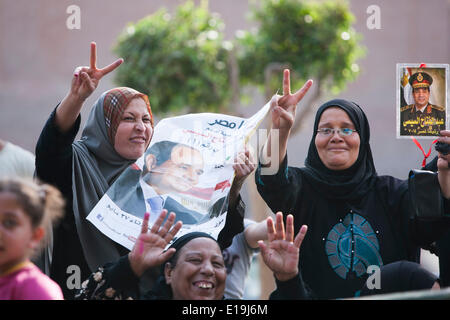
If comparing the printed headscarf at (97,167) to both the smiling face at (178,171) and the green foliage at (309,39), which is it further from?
the green foliage at (309,39)

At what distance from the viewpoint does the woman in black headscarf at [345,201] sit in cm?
272

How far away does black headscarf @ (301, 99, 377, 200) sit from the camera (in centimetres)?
287

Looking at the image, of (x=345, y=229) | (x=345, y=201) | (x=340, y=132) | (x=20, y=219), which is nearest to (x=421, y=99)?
(x=340, y=132)

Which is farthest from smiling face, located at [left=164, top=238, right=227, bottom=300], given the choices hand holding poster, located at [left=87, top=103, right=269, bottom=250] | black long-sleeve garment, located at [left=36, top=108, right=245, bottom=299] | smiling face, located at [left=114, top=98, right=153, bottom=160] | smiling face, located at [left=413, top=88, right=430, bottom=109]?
smiling face, located at [left=413, top=88, right=430, bottom=109]

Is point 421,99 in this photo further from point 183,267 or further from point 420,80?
point 183,267

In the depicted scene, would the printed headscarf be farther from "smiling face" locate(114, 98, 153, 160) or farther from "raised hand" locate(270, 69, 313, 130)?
"raised hand" locate(270, 69, 313, 130)

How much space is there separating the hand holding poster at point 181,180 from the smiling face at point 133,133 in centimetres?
5

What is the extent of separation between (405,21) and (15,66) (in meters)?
8.31

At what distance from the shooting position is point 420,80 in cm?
284

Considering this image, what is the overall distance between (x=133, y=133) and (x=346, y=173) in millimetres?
1097

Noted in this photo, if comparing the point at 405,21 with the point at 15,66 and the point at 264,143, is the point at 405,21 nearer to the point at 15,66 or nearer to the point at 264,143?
the point at 15,66

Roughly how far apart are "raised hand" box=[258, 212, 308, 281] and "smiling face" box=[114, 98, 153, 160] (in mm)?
878
